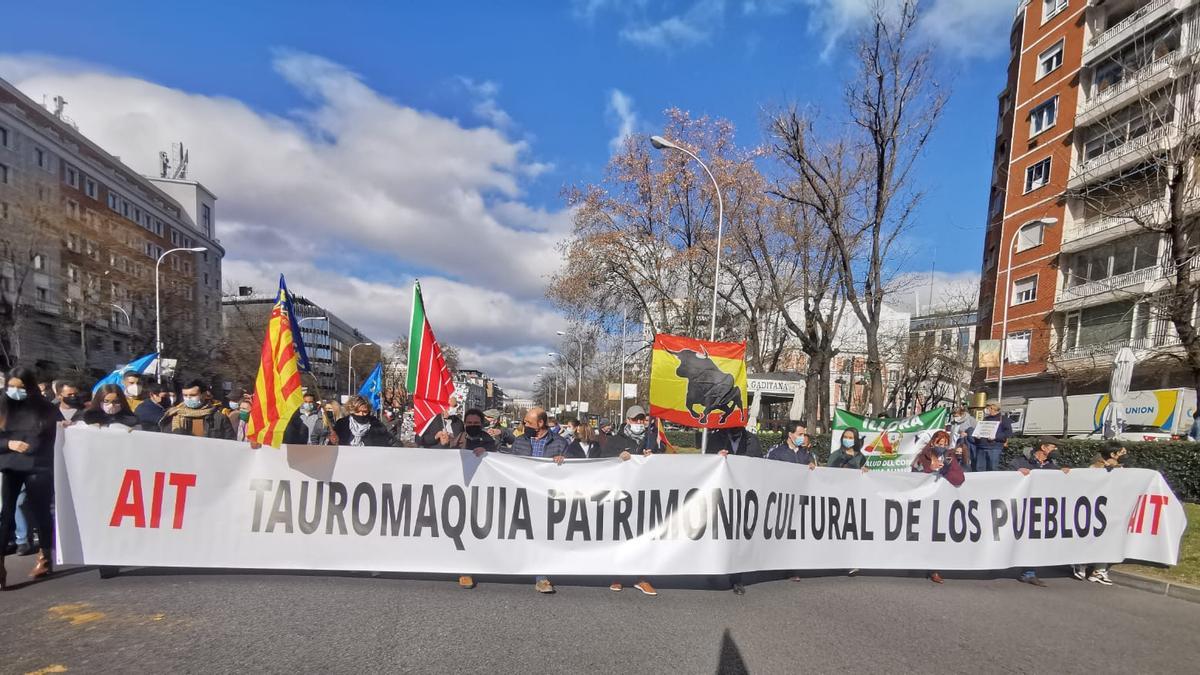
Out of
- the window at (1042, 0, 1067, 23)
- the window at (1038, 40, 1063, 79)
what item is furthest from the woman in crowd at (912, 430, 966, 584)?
the window at (1042, 0, 1067, 23)

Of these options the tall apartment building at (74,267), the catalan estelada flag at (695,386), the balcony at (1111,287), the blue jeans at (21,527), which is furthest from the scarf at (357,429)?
the balcony at (1111,287)

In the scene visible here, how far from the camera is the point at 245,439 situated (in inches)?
299

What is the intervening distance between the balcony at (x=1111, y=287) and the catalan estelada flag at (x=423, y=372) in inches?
991

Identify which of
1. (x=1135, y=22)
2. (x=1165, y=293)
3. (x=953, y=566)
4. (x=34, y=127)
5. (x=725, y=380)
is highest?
(x=1135, y=22)

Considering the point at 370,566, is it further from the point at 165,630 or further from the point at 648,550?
the point at 648,550

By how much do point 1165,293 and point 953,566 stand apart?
1247 cm

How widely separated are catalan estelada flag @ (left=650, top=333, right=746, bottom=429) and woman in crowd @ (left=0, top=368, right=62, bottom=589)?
556 centimetres

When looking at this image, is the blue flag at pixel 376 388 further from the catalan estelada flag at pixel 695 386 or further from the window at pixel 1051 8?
the window at pixel 1051 8

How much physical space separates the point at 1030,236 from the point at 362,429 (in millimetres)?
37757

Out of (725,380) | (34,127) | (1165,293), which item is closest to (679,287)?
(1165,293)

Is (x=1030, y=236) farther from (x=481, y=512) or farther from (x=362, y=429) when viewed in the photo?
(x=481, y=512)

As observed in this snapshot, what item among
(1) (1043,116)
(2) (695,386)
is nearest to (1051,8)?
(1) (1043,116)

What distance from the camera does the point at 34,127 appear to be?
147 feet

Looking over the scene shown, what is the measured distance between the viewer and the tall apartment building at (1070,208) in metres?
26.3
